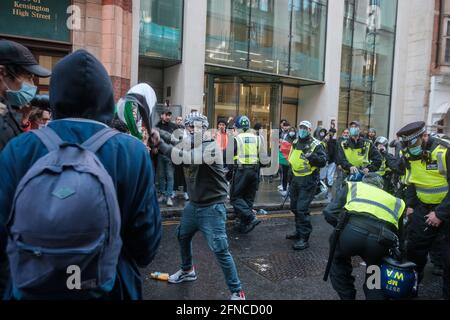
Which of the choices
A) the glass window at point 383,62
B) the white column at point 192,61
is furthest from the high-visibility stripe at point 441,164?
the glass window at point 383,62

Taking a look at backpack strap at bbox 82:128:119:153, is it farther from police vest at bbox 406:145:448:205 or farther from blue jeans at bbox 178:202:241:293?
police vest at bbox 406:145:448:205

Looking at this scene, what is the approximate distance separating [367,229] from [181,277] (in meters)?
2.14

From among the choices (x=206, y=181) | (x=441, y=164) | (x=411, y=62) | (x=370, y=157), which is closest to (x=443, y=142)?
(x=441, y=164)

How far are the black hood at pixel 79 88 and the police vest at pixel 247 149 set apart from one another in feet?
17.7

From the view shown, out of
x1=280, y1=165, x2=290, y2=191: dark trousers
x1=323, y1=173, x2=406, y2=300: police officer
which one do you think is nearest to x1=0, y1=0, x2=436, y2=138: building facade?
x1=280, y1=165, x2=290, y2=191: dark trousers

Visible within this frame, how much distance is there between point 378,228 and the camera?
10.8ft

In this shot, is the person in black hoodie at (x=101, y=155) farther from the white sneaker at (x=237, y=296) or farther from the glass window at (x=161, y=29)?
the glass window at (x=161, y=29)

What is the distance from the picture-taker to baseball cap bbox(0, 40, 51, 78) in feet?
7.88

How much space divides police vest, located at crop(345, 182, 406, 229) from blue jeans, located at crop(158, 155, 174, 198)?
17.6 ft

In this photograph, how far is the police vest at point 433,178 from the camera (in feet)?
14.5

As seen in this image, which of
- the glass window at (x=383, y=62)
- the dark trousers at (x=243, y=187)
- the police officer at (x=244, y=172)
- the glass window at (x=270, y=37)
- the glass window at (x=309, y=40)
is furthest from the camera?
the glass window at (x=383, y=62)
